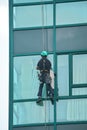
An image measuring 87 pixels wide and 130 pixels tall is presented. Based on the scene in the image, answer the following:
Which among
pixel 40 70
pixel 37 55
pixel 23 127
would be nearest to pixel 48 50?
pixel 37 55

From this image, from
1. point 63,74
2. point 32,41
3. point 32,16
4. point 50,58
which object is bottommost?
point 63,74

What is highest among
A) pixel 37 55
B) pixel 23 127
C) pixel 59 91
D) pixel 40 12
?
pixel 40 12

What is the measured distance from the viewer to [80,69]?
16719 millimetres

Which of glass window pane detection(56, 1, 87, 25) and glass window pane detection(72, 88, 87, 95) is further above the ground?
glass window pane detection(56, 1, 87, 25)

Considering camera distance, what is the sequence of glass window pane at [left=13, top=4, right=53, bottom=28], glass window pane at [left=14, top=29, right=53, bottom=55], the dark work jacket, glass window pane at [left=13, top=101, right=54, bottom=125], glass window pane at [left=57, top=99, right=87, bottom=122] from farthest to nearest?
glass window pane at [left=13, top=4, right=53, bottom=28], glass window pane at [left=14, top=29, right=53, bottom=55], glass window pane at [left=13, top=101, right=54, bottom=125], glass window pane at [left=57, top=99, right=87, bottom=122], the dark work jacket

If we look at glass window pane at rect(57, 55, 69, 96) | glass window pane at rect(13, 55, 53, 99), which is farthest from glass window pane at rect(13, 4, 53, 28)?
glass window pane at rect(57, 55, 69, 96)

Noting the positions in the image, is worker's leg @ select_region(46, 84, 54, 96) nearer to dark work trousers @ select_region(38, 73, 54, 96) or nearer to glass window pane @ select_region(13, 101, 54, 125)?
dark work trousers @ select_region(38, 73, 54, 96)

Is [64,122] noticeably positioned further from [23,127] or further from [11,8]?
[11,8]

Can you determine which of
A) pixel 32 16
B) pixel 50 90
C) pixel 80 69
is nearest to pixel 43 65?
pixel 50 90

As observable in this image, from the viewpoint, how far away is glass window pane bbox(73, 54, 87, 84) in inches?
655

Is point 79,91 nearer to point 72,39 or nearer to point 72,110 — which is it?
point 72,110

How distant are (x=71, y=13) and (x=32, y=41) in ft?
4.91
